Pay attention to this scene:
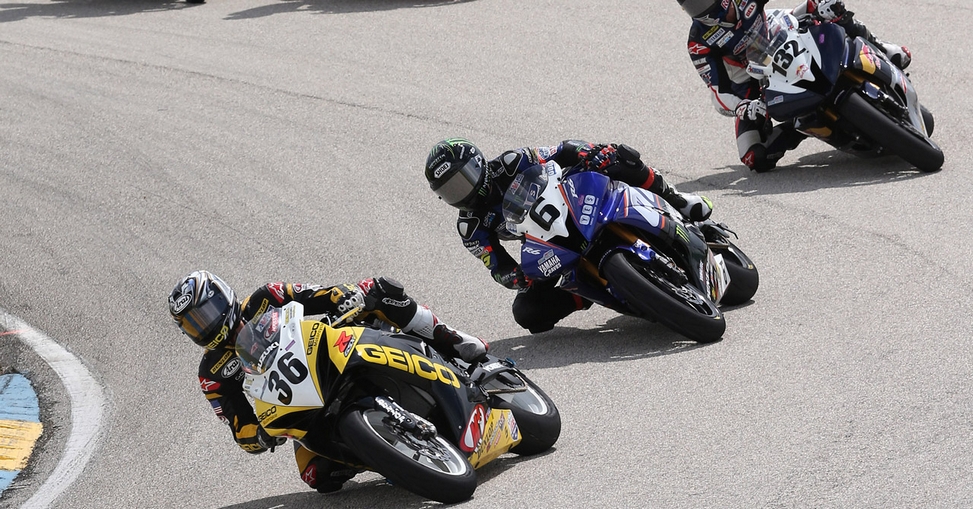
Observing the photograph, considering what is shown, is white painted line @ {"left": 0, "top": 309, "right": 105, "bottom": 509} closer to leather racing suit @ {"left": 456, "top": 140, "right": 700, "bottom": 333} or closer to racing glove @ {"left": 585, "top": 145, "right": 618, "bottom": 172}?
leather racing suit @ {"left": 456, "top": 140, "right": 700, "bottom": 333}

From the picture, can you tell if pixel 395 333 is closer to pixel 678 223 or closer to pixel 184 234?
pixel 678 223

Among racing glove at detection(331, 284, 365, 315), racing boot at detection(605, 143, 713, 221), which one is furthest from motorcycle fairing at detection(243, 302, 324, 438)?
racing boot at detection(605, 143, 713, 221)

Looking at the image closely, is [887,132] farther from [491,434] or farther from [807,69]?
[491,434]

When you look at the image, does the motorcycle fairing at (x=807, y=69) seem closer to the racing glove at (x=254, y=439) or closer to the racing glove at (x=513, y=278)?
the racing glove at (x=513, y=278)

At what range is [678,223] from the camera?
27.4 ft

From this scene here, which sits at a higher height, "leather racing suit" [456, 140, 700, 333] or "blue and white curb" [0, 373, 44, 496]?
"leather racing suit" [456, 140, 700, 333]

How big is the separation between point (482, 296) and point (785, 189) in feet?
10.3

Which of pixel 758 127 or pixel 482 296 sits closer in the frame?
pixel 482 296

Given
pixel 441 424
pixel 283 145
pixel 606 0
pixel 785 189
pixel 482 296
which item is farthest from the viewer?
pixel 606 0

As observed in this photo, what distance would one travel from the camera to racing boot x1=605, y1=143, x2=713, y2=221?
29.0ft

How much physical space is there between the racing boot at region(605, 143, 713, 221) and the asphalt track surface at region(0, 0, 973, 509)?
29.6 inches

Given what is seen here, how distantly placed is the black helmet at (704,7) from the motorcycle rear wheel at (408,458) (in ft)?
22.1

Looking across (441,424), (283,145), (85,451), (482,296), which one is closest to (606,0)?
(283,145)

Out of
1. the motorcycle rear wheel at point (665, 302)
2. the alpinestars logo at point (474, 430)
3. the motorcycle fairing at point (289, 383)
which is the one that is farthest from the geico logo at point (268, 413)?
the motorcycle rear wheel at point (665, 302)
